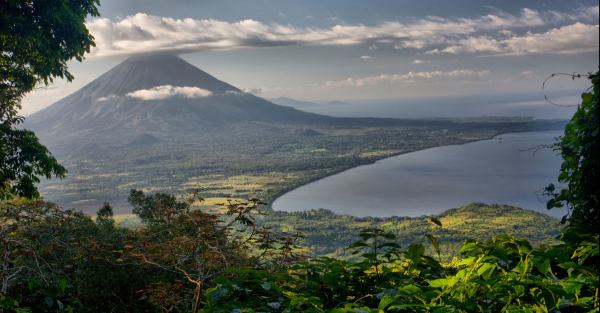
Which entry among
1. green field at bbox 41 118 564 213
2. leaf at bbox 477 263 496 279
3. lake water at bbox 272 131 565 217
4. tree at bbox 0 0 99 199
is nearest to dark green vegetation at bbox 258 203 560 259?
lake water at bbox 272 131 565 217

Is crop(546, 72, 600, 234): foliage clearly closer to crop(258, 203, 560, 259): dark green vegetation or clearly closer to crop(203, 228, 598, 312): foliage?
crop(203, 228, 598, 312): foliage

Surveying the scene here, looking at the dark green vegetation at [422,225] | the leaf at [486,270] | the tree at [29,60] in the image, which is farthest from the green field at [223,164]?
the leaf at [486,270]

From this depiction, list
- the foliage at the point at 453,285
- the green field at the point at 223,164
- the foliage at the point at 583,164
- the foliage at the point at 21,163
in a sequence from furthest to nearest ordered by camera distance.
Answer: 1. the green field at the point at 223,164
2. the foliage at the point at 21,163
3. the foliage at the point at 583,164
4. the foliage at the point at 453,285

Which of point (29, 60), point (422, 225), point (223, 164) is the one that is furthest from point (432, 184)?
point (29, 60)

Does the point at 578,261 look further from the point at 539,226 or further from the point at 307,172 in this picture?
the point at 307,172

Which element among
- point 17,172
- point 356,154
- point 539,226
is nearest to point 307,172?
point 356,154

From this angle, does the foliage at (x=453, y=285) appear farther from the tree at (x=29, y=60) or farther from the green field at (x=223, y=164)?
the green field at (x=223, y=164)
